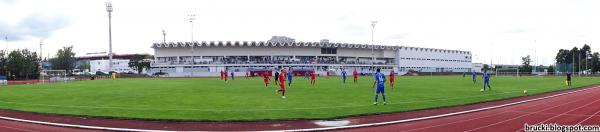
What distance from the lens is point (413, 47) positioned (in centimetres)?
12662

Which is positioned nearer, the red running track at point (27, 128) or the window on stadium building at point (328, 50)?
the red running track at point (27, 128)

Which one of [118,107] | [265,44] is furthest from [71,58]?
[118,107]

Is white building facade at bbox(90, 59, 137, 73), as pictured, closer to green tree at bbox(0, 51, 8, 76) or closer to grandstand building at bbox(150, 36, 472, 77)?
grandstand building at bbox(150, 36, 472, 77)

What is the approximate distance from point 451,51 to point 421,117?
437 feet

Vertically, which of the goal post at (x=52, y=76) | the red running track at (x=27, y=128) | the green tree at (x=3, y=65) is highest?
the green tree at (x=3, y=65)

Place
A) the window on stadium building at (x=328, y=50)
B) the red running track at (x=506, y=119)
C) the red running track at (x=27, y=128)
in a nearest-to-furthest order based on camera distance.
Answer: the red running track at (x=506, y=119)
the red running track at (x=27, y=128)
the window on stadium building at (x=328, y=50)

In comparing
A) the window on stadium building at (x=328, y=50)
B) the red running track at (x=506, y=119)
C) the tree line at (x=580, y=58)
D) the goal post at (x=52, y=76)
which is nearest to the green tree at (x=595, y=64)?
the tree line at (x=580, y=58)

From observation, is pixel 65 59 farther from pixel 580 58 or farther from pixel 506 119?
pixel 580 58

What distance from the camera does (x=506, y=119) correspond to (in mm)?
14391

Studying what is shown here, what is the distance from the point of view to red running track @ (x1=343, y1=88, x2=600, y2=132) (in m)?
12.6

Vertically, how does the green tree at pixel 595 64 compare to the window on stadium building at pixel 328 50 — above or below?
below

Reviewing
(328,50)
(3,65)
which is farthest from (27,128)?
(328,50)

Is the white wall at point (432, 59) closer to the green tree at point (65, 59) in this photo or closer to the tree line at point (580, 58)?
the tree line at point (580, 58)

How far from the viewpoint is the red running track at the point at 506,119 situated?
12.6 meters
